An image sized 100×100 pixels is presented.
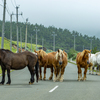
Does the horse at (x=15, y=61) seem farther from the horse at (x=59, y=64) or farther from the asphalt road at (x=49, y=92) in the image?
the horse at (x=59, y=64)

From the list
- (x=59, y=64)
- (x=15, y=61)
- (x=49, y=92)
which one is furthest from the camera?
(x=59, y=64)

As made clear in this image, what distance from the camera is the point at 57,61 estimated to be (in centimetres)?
1870

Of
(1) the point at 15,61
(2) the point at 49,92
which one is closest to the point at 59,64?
(1) the point at 15,61

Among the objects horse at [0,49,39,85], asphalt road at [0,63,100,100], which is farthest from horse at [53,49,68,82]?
asphalt road at [0,63,100,100]

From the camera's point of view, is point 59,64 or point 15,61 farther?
point 59,64

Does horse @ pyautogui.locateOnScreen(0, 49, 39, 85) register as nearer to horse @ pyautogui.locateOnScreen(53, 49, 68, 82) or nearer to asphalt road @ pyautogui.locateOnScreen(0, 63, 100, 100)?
asphalt road @ pyautogui.locateOnScreen(0, 63, 100, 100)

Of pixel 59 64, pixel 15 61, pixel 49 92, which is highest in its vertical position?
pixel 15 61

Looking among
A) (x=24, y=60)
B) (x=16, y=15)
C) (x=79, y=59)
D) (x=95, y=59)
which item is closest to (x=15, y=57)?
(x=24, y=60)

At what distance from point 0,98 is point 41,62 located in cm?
1011

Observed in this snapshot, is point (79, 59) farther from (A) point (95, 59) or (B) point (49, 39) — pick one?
(B) point (49, 39)

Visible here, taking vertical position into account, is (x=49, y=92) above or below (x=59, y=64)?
below

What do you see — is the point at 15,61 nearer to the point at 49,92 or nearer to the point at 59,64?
the point at 59,64

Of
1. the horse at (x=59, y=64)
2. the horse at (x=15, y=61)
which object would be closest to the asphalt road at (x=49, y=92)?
the horse at (x=15, y=61)

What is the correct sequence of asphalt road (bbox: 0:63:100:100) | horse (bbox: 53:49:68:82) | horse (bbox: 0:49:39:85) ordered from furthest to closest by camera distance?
horse (bbox: 53:49:68:82) → horse (bbox: 0:49:39:85) → asphalt road (bbox: 0:63:100:100)
